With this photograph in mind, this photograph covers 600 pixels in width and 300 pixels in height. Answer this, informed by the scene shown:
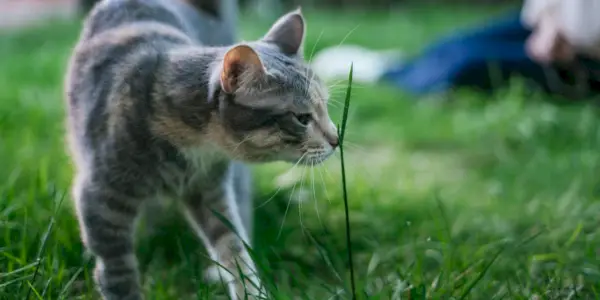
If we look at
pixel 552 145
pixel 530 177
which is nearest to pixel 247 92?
pixel 530 177

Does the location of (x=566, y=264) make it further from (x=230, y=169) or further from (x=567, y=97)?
(x=567, y=97)

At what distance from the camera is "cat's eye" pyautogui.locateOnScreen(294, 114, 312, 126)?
145cm

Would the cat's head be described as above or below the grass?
above

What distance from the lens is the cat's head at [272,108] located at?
1395 millimetres

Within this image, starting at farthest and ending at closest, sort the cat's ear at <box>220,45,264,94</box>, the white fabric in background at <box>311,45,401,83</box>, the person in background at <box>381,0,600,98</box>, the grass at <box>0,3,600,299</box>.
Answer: the white fabric in background at <box>311,45,401,83</box> < the person in background at <box>381,0,600,98</box> < the grass at <box>0,3,600,299</box> < the cat's ear at <box>220,45,264,94</box>

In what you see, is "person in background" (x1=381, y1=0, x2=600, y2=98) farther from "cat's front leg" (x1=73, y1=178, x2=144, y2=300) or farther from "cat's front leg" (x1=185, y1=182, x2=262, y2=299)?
"cat's front leg" (x1=73, y1=178, x2=144, y2=300)

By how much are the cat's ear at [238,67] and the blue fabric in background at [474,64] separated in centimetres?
272

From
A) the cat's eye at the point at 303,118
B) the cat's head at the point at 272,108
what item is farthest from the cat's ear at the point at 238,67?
the cat's eye at the point at 303,118

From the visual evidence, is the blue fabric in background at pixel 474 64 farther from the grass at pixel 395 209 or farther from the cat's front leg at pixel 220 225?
the cat's front leg at pixel 220 225

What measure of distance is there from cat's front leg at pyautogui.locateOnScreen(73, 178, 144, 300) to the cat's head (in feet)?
0.76

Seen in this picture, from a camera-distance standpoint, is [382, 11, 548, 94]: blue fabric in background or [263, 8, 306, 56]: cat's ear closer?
[263, 8, 306, 56]: cat's ear

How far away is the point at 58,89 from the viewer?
3613 millimetres

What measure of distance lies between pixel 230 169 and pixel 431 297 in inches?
19.5

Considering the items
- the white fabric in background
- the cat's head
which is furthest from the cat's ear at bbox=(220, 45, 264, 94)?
the white fabric in background
